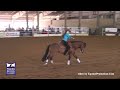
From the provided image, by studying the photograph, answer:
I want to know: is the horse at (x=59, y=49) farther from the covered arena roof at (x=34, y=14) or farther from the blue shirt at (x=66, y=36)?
the covered arena roof at (x=34, y=14)

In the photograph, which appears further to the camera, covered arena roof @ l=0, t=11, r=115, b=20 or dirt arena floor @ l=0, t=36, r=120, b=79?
dirt arena floor @ l=0, t=36, r=120, b=79

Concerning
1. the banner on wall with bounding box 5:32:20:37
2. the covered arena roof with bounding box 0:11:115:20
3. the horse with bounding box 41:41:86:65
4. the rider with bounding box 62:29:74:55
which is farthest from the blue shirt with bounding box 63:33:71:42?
the banner on wall with bounding box 5:32:20:37

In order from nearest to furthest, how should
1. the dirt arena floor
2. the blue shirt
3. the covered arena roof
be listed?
1. the covered arena roof
2. the dirt arena floor
3. the blue shirt

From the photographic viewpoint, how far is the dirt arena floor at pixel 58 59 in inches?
245

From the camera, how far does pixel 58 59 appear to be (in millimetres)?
6395

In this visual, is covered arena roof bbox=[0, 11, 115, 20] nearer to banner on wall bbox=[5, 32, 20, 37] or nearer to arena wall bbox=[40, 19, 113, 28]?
arena wall bbox=[40, 19, 113, 28]

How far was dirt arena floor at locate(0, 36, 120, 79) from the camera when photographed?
6219 millimetres

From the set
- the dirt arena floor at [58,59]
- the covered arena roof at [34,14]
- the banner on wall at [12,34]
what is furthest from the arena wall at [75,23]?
the banner on wall at [12,34]

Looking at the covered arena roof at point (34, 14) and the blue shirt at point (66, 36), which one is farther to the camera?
the blue shirt at point (66, 36)

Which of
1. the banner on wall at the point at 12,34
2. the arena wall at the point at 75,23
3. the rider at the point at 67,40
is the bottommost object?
the rider at the point at 67,40

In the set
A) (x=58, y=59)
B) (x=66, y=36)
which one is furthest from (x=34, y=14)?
(x=58, y=59)
